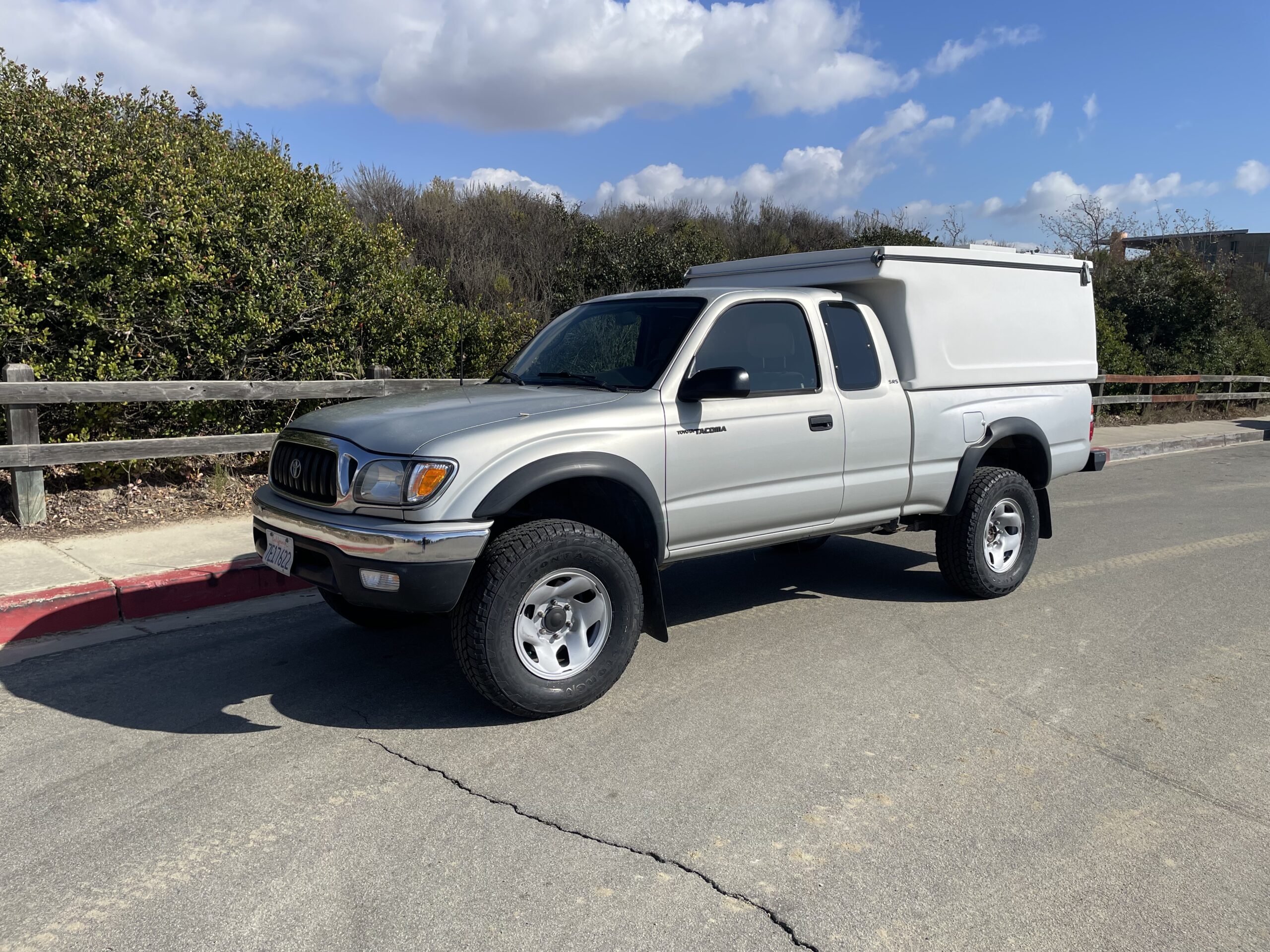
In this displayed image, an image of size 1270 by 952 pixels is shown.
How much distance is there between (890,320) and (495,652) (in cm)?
321

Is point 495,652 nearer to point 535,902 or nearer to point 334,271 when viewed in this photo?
point 535,902

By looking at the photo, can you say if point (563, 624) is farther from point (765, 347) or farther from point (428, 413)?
point (765, 347)

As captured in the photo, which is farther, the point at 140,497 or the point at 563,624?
the point at 140,497

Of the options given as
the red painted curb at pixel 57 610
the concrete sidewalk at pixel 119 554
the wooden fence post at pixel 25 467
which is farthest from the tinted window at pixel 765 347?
the wooden fence post at pixel 25 467

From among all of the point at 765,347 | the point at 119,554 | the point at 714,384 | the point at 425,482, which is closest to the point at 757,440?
the point at 714,384

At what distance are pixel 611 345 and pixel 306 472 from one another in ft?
5.89

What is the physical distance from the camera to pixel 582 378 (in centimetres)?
516

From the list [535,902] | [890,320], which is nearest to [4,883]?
[535,902]

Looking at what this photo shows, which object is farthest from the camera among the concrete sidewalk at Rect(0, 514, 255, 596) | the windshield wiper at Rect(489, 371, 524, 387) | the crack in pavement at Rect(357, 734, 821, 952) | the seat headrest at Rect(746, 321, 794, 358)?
the concrete sidewalk at Rect(0, 514, 255, 596)

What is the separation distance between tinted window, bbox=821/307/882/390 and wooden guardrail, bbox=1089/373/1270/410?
42.6ft

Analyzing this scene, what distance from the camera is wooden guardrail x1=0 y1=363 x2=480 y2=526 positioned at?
282 inches

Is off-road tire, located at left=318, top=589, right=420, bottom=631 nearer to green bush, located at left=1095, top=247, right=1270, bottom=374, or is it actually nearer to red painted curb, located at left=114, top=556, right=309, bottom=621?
red painted curb, located at left=114, top=556, right=309, bottom=621

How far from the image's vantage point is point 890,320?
584cm

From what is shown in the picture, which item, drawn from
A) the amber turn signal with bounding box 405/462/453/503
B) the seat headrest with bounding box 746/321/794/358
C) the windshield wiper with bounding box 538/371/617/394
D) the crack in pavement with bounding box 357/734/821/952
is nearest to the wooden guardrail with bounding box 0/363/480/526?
the windshield wiper with bounding box 538/371/617/394
